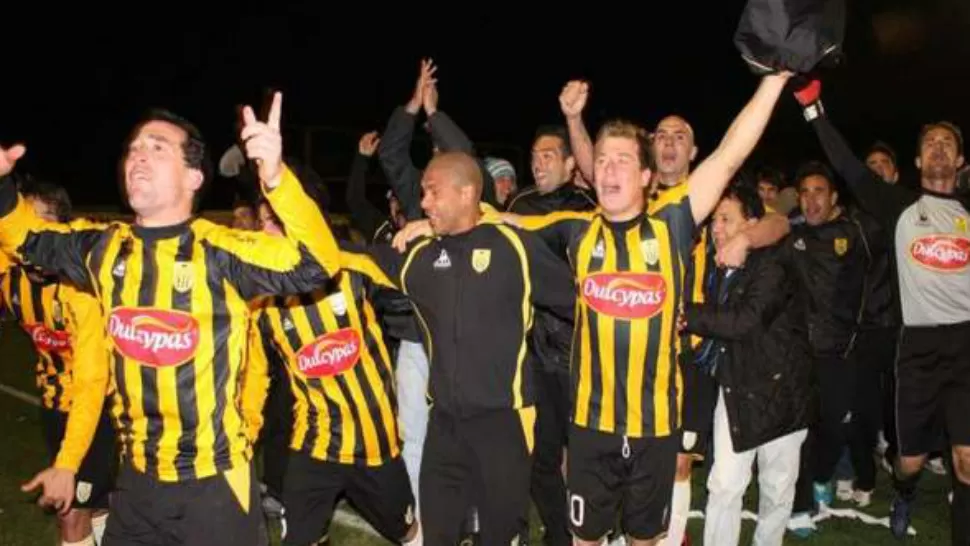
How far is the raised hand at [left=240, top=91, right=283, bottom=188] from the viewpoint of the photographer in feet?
10.3

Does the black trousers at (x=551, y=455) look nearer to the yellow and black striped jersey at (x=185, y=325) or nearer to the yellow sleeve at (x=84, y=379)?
the yellow and black striped jersey at (x=185, y=325)

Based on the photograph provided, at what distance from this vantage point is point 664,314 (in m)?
Result: 4.55

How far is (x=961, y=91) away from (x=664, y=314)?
18913 mm

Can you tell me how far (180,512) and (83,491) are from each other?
6.71 ft

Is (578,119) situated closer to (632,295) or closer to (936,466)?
(632,295)

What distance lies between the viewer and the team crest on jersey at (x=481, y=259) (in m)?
4.57

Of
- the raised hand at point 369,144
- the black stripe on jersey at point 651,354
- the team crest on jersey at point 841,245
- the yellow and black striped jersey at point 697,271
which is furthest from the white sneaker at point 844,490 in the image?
the raised hand at point 369,144

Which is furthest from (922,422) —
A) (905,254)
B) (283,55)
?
(283,55)

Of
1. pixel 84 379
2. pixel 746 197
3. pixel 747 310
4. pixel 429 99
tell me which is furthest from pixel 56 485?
pixel 746 197

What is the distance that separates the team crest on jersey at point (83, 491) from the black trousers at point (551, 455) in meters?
2.57

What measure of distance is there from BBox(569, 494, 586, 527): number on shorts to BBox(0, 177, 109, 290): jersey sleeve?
249 cm

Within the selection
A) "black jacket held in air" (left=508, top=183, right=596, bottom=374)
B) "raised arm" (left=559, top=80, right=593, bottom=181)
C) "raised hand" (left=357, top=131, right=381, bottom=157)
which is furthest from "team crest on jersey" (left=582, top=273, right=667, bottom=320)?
"raised hand" (left=357, top=131, right=381, bottom=157)

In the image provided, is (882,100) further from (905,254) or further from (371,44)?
(905,254)

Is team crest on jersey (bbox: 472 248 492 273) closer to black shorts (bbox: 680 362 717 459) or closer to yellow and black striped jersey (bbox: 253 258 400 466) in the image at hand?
yellow and black striped jersey (bbox: 253 258 400 466)
